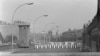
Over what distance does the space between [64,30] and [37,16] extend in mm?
1164

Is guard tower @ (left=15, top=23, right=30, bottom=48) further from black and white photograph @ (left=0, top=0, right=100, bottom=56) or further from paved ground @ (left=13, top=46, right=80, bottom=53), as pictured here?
paved ground @ (left=13, top=46, right=80, bottom=53)

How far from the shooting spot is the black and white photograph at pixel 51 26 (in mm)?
7551

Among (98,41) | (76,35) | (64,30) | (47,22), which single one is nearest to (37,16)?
(47,22)

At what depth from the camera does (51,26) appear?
8.02 m

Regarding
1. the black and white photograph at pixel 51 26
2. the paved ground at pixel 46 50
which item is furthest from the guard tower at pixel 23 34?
the paved ground at pixel 46 50

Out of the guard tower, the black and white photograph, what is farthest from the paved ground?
the guard tower

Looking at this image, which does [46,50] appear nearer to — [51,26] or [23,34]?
[51,26]

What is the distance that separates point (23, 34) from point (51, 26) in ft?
3.80

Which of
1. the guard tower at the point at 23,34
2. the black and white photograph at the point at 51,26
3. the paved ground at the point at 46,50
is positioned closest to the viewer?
the black and white photograph at the point at 51,26

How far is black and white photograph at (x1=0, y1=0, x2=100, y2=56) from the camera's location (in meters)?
7.55

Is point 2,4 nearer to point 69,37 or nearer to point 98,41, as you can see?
point 69,37

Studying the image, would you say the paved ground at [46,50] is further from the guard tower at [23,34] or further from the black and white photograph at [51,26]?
the guard tower at [23,34]

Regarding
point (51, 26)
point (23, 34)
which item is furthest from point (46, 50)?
point (23, 34)

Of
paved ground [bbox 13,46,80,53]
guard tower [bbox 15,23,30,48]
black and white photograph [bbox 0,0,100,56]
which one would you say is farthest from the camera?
paved ground [bbox 13,46,80,53]
